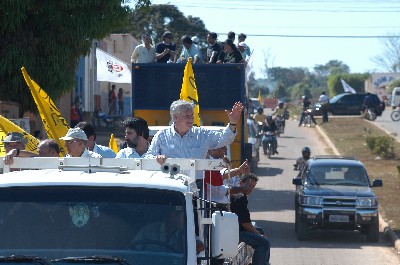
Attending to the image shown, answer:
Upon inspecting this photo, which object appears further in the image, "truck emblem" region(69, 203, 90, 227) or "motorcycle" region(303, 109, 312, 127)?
"motorcycle" region(303, 109, 312, 127)

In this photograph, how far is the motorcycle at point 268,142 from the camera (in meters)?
41.4

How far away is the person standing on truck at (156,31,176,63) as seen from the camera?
66.4 ft

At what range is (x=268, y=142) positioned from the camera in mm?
41438

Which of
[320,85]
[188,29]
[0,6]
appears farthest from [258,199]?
[320,85]

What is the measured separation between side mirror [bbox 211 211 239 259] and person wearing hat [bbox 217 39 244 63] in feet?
44.0

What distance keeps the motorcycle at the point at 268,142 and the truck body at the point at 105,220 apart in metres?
34.9

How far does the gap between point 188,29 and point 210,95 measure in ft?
197

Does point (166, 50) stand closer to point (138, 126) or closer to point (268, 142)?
point (138, 126)

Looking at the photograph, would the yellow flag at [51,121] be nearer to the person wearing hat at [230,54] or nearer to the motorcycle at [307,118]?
the person wearing hat at [230,54]

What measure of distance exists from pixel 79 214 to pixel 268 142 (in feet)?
116

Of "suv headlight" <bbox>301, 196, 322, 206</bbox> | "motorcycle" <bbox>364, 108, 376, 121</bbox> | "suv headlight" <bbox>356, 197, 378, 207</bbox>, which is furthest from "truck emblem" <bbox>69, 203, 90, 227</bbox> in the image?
"motorcycle" <bbox>364, 108, 376, 121</bbox>

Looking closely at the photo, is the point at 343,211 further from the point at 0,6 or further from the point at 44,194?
Answer: the point at 44,194

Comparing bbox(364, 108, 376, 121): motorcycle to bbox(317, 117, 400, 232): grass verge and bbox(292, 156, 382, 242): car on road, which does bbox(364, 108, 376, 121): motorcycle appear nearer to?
bbox(317, 117, 400, 232): grass verge

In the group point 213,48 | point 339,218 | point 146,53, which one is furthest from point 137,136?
point 213,48
